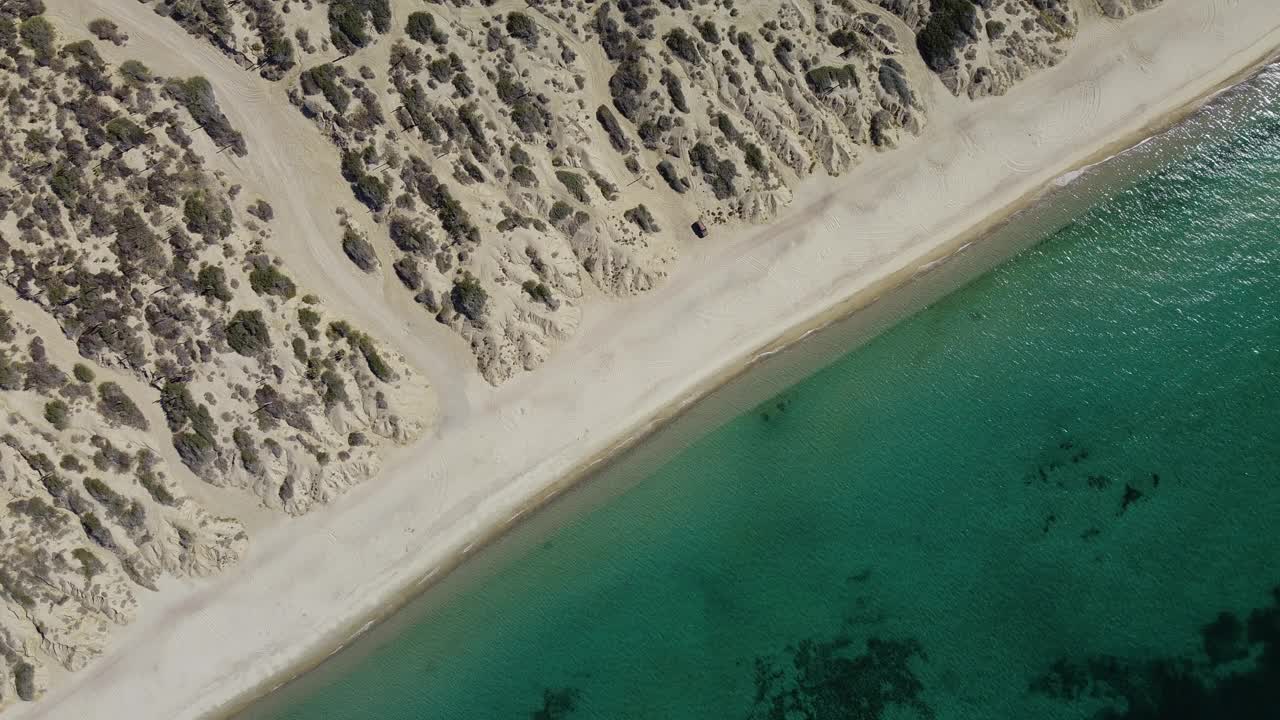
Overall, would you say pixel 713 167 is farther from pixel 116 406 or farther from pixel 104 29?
pixel 116 406

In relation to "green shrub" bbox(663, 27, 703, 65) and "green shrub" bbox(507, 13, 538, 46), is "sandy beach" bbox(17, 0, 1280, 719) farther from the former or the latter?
"green shrub" bbox(507, 13, 538, 46)

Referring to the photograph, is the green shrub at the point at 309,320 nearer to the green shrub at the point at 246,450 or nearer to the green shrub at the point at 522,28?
the green shrub at the point at 246,450

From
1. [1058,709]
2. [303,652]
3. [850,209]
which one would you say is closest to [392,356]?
[303,652]

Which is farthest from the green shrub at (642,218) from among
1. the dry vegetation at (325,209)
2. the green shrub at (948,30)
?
the green shrub at (948,30)

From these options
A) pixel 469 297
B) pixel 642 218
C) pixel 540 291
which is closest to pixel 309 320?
pixel 469 297

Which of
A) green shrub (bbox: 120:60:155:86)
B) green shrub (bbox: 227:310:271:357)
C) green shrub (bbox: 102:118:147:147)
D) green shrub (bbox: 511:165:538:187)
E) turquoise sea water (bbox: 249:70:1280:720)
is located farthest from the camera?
green shrub (bbox: 511:165:538:187)

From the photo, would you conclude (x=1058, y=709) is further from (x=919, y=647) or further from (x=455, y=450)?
(x=455, y=450)

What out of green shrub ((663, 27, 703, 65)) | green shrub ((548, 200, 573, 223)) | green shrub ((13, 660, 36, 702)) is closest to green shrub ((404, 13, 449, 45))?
green shrub ((548, 200, 573, 223))
